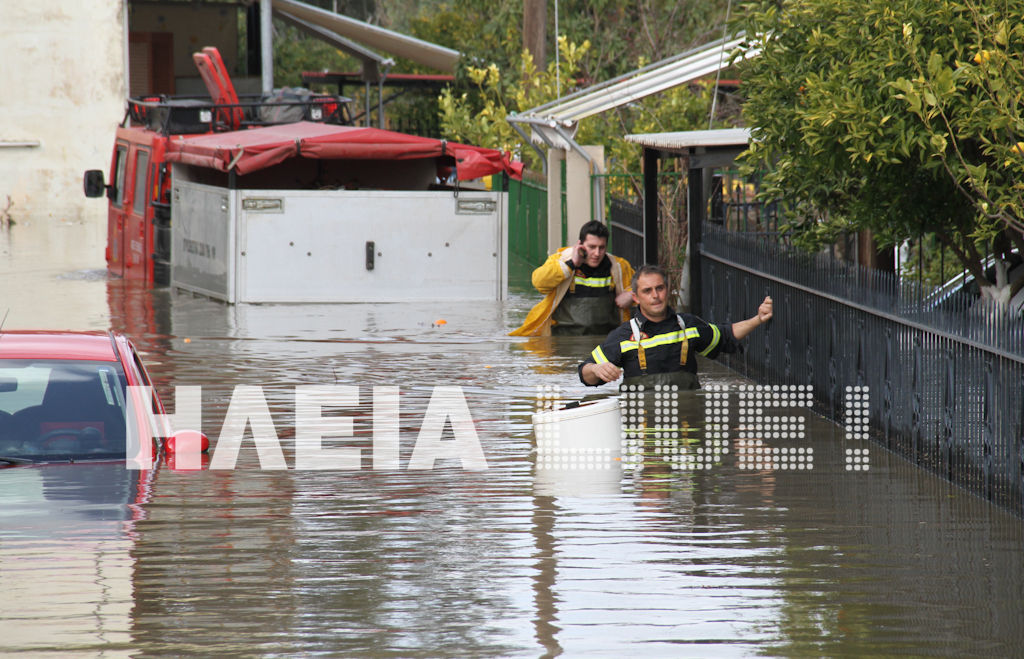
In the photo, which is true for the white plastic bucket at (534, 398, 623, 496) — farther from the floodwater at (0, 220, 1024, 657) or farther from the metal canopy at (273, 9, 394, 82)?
the metal canopy at (273, 9, 394, 82)

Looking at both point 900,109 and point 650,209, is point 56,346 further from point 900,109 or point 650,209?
point 650,209

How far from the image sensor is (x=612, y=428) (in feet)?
31.0

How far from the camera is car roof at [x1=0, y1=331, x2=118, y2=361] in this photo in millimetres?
8281

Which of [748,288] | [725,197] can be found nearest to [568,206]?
[725,197]

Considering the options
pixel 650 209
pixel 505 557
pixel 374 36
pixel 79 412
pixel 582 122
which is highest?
pixel 374 36

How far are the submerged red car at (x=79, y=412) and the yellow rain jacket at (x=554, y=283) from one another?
669cm

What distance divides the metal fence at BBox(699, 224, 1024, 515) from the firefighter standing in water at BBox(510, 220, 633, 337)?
1.38 m

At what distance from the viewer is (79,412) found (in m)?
8.16

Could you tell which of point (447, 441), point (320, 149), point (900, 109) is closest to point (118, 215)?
point (320, 149)

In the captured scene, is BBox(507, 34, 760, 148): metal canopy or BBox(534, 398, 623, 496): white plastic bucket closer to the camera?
BBox(534, 398, 623, 496): white plastic bucket

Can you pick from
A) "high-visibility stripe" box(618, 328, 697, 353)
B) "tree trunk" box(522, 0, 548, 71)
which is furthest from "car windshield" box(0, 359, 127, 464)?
"tree trunk" box(522, 0, 548, 71)

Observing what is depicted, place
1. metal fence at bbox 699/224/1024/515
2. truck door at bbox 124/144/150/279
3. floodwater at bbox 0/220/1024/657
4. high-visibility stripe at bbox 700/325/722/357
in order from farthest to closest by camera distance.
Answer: truck door at bbox 124/144/150/279, high-visibility stripe at bbox 700/325/722/357, metal fence at bbox 699/224/1024/515, floodwater at bbox 0/220/1024/657

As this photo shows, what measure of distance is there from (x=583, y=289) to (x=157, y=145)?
8287 mm

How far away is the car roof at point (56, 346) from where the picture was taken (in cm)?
828
